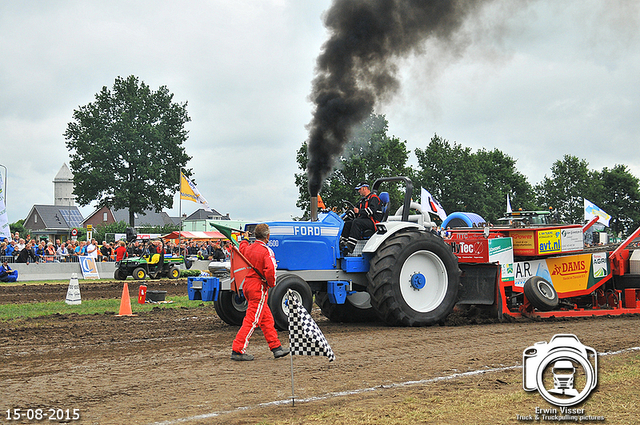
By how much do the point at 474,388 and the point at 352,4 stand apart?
8.52 metres

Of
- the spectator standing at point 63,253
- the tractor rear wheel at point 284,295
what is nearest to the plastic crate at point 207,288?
the tractor rear wheel at point 284,295

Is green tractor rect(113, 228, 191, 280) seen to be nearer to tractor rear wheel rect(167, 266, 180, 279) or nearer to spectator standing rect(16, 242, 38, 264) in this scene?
tractor rear wheel rect(167, 266, 180, 279)

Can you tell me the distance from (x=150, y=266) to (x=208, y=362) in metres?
19.4

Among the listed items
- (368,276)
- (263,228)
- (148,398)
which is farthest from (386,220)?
(148,398)

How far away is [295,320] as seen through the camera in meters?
5.73

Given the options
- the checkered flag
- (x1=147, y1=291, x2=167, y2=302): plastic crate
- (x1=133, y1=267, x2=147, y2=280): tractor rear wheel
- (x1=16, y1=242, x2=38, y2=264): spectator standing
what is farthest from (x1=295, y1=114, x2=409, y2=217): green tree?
the checkered flag

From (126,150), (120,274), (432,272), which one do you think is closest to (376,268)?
(432,272)

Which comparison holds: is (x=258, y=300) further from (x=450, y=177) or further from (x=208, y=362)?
(x=450, y=177)

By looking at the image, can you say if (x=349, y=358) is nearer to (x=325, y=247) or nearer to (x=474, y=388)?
(x=474, y=388)

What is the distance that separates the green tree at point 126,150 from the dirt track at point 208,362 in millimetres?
40064

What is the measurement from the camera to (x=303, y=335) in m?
5.75

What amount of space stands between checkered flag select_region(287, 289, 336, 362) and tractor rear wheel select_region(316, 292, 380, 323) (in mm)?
5143

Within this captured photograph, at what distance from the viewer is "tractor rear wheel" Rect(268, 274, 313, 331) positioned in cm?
871

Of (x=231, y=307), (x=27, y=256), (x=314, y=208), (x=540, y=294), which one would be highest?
(x=314, y=208)
